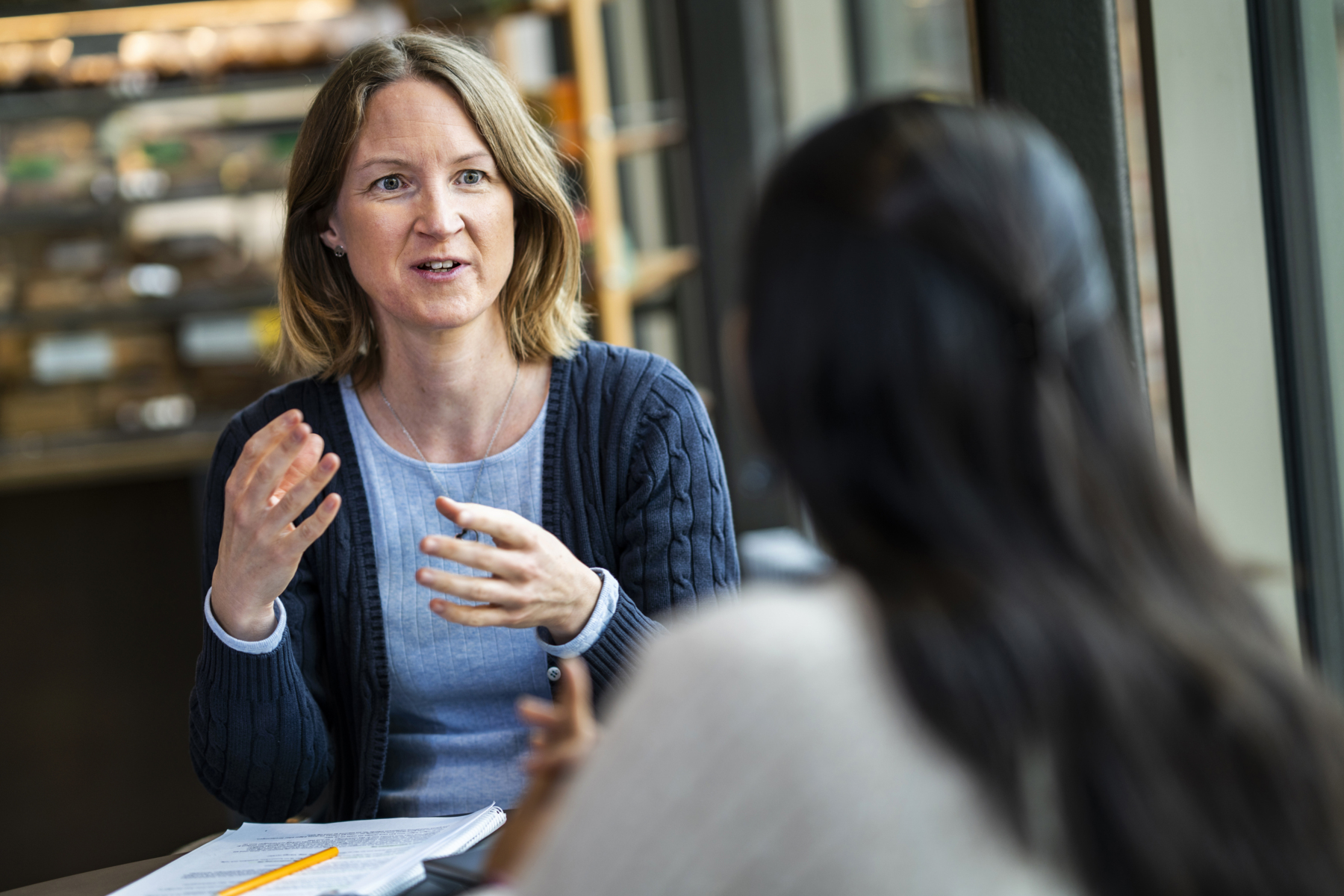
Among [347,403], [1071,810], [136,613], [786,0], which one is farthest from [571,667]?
[786,0]

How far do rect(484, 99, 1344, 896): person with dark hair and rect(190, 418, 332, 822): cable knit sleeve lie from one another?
74 centimetres

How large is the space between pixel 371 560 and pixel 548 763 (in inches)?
28.9

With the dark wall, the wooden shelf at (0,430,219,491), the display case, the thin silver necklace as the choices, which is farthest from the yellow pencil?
the display case

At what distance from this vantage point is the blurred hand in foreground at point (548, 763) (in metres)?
0.74

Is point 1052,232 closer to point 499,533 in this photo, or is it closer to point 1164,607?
point 1164,607

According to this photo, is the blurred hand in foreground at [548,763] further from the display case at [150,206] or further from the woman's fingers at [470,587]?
the display case at [150,206]

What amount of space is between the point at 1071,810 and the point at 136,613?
3149 mm

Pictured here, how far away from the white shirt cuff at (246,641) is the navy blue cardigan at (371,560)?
2 centimetres

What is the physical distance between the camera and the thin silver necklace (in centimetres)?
146

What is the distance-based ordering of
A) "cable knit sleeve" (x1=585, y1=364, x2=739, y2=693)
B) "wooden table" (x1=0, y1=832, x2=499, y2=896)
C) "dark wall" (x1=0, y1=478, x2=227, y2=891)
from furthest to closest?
"dark wall" (x1=0, y1=478, x2=227, y2=891) < "cable knit sleeve" (x1=585, y1=364, x2=739, y2=693) < "wooden table" (x1=0, y1=832, x2=499, y2=896)

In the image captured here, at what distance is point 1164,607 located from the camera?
0.61 m

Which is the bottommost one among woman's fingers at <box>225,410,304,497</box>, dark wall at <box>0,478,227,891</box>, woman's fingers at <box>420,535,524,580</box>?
dark wall at <box>0,478,227,891</box>

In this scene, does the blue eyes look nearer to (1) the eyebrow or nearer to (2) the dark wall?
(1) the eyebrow

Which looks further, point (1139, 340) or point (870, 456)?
point (1139, 340)
